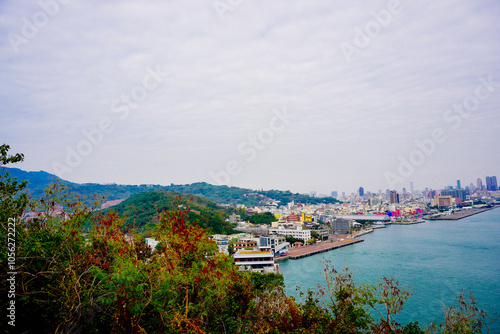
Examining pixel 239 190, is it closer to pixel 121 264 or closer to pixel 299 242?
pixel 299 242

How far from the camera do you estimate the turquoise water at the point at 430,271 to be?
6.14 meters

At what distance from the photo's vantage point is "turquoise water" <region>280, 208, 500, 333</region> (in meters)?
6.14

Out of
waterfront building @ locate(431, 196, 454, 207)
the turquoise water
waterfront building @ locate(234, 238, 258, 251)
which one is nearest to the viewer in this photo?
the turquoise water

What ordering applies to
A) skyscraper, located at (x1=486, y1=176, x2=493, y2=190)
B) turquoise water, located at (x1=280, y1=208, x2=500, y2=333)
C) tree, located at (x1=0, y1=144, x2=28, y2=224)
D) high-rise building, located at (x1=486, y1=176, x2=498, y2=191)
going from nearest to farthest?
Answer: 1. tree, located at (x1=0, y1=144, x2=28, y2=224)
2. turquoise water, located at (x1=280, y1=208, x2=500, y2=333)
3. high-rise building, located at (x1=486, y1=176, x2=498, y2=191)
4. skyscraper, located at (x1=486, y1=176, x2=493, y2=190)

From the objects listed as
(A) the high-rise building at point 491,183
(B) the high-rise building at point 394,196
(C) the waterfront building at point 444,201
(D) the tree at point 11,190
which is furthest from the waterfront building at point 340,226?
Result: (A) the high-rise building at point 491,183

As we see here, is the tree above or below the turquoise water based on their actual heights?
above

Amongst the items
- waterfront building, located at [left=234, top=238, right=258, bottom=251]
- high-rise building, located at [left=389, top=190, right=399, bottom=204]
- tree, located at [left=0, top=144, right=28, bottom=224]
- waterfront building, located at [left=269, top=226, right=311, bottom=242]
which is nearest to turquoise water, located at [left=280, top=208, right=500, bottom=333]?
waterfront building, located at [left=234, top=238, right=258, bottom=251]

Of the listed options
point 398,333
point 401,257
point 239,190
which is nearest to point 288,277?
point 401,257

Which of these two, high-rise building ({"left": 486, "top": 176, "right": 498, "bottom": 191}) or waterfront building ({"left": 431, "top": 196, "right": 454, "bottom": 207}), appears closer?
waterfront building ({"left": 431, "top": 196, "right": 454, "bottom": 207})

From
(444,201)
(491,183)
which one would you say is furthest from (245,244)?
(491,183)

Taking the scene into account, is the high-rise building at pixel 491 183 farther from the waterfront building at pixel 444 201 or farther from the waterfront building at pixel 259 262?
the waterfront building at pixel 259 262

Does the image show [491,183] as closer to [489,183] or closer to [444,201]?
[489,183]

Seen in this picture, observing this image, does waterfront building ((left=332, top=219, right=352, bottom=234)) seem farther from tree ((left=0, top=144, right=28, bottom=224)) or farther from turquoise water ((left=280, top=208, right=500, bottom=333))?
tree ((left=0, top=144, right=28, bottom=224))

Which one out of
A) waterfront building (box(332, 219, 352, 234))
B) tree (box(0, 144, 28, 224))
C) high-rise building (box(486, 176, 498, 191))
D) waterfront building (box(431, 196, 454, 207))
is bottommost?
waterfront building (box(332, 219, 352, 234))
